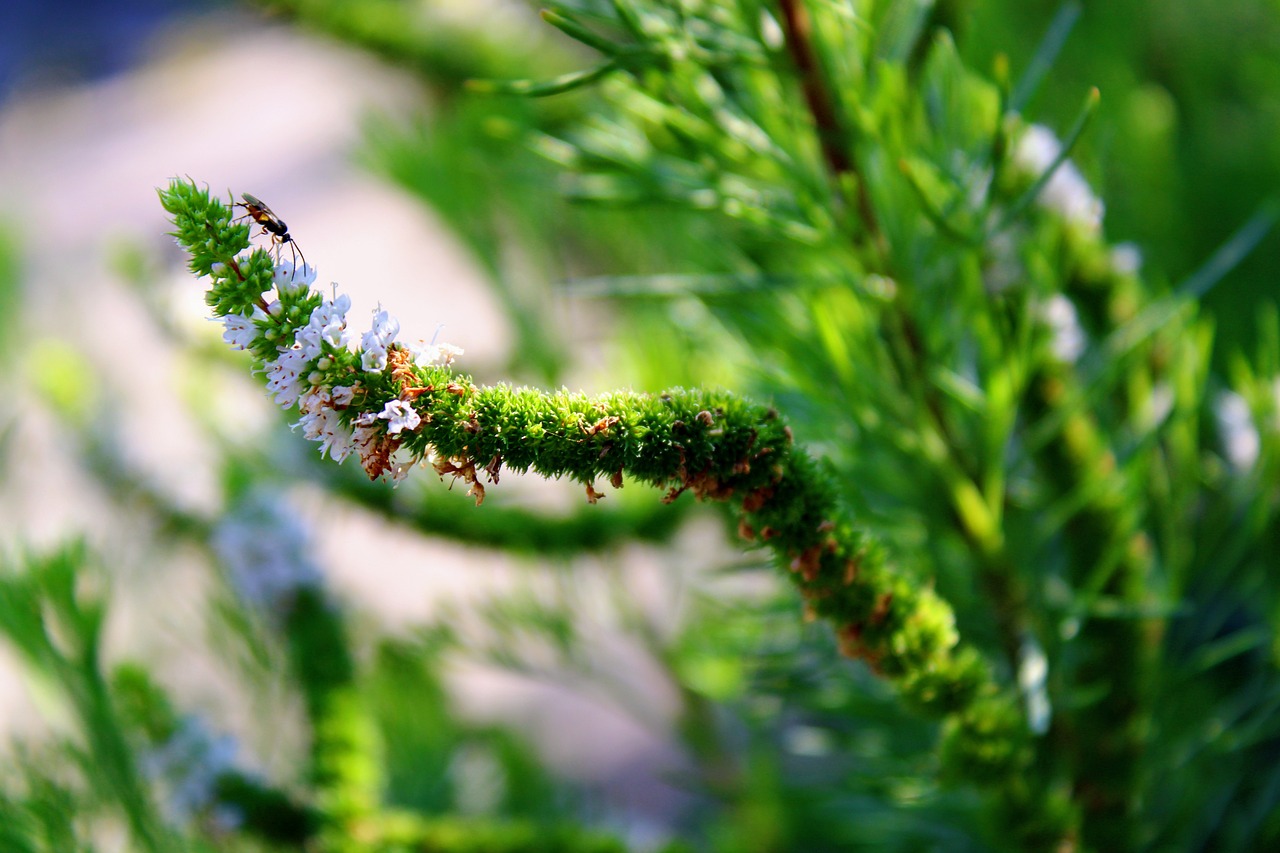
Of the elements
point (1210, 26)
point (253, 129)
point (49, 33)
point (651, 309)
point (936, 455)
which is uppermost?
point (1210, 26)

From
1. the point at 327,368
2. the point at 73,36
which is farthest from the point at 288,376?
the point at 73,36

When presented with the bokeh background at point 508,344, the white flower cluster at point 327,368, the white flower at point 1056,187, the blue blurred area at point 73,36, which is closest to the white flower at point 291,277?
the white flower cluster at point 327,368

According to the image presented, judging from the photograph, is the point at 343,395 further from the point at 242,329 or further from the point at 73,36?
the point at 73,36

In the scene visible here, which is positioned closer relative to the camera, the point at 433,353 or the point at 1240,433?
the point at 433,353

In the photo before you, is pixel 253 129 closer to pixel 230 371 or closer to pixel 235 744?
pixel 230 371

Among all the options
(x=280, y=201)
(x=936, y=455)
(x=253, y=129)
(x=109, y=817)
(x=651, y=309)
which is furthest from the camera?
(x=253, y=129)

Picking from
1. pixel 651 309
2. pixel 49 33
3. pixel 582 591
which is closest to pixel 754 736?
pixel 582 591
